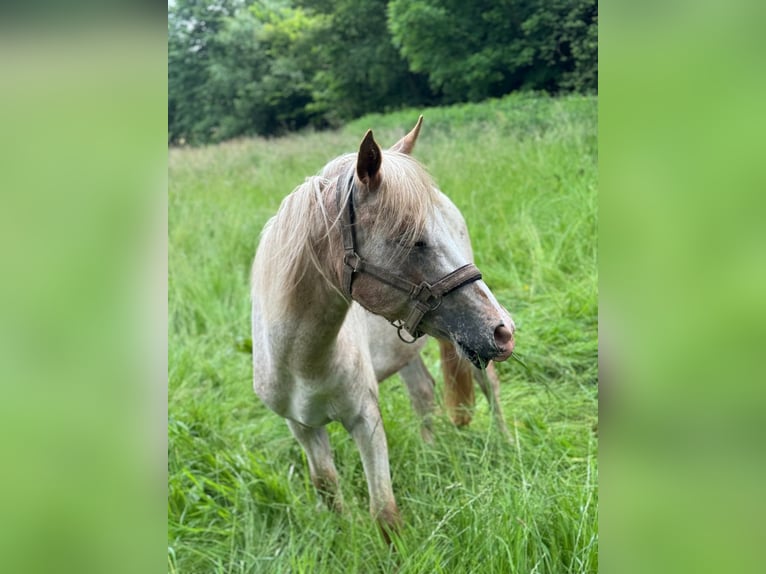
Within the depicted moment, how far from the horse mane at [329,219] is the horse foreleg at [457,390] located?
1.24 meters

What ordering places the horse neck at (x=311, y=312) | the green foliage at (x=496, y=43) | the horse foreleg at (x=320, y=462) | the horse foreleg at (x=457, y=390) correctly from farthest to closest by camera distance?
the green foliage at (x=496, y=43), the horse foreleg at (x=457, y=390), the horse foreleg at (x=320, y=462), the horse neck at (x=311, y=312)

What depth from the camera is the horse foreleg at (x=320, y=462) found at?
220 centimetres

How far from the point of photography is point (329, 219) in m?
1.56

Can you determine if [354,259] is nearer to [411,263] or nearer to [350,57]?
[411,263]

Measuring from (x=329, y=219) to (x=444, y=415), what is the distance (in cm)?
148

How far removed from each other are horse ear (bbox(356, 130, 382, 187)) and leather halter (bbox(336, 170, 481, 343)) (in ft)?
0.22

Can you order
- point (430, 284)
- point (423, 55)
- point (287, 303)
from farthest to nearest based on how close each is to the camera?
point (423, 55), point (287, 303), point (430, 284)

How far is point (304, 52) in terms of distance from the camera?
1058 centimetres

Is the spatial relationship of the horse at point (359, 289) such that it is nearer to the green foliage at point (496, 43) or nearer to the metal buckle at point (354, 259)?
the metal buckle at point (354, 259)

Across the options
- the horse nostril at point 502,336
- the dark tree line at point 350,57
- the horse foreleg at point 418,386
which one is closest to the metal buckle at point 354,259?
the horse nostril at point 502,336
